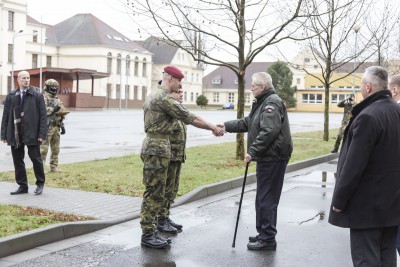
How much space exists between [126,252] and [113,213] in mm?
1821

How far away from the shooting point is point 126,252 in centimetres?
629

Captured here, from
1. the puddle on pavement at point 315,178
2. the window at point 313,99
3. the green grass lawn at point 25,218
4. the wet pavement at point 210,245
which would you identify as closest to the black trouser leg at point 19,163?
the green grass lawn at point 25,218

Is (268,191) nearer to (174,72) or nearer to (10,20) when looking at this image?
(174,72)

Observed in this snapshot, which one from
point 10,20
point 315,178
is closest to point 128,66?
point 10,20

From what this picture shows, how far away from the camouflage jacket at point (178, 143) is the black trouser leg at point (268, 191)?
1.14 metres

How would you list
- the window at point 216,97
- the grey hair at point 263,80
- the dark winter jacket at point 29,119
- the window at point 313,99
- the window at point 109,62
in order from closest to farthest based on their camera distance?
the grey hair at point 263,80
the dark winter jacket at point 29,119
the window at point 109,62
the window at point 313,99
the window at point 216,97

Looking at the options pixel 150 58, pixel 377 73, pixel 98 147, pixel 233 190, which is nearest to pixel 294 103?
pixel 150 58

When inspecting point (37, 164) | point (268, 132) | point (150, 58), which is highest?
point (150, 58)

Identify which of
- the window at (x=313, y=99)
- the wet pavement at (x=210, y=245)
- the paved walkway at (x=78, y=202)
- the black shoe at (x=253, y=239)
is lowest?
the wet pavement at (x=210, y=245)

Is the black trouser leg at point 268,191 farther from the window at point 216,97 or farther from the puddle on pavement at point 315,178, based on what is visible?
the window at point 216,97

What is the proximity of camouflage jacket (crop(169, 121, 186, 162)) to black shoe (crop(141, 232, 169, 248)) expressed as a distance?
1.11 m

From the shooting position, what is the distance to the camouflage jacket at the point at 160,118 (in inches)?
249

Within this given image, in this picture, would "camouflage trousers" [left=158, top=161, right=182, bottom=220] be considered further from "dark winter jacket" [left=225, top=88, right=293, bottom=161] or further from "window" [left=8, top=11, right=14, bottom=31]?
"window" [left=8, top=11, right=14, bottom=31]

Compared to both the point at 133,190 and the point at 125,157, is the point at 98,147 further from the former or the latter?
the point at 133,190
